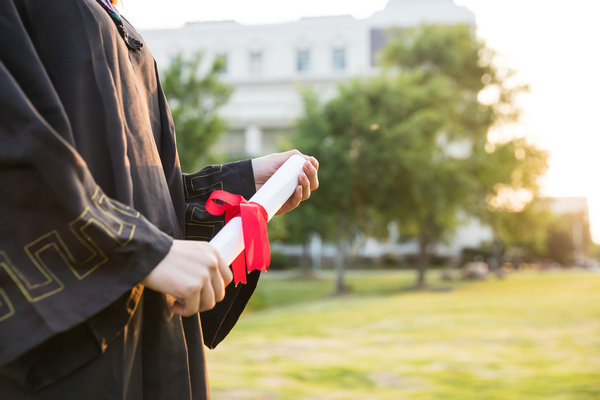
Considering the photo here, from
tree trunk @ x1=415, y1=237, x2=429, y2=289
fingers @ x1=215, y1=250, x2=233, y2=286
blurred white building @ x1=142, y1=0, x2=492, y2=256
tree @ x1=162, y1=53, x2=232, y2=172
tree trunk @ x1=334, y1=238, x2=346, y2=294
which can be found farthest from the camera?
blurred white building @ x1=142, y1=0, x2=492, y2=256

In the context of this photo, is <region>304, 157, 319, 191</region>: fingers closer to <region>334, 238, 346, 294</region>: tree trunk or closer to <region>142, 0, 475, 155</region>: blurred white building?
<region>334, 238, 346, 294</region>: tree trunk

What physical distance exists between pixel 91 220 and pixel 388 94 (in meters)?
17.3

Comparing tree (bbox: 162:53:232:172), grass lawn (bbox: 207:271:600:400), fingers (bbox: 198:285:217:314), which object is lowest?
grass lawn (bbox: 207:271:600:400)

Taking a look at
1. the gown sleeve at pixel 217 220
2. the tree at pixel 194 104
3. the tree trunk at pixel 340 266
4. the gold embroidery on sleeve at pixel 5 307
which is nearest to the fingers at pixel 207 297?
the gold embroidery on sleeve at pixel 5 307


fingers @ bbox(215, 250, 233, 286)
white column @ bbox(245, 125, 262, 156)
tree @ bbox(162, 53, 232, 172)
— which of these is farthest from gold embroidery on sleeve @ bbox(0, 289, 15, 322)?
white column @ bbox(245, 125, 262, 156)

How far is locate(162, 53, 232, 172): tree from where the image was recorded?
517 inches

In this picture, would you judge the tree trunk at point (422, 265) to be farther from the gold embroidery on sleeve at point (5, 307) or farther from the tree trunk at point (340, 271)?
the gold embroidery on sleeve at point (5, 307)

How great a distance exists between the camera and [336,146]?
54.5 ft

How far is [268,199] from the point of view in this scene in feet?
3.94

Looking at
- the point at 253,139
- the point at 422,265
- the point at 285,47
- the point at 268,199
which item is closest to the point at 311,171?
the point at 268,199

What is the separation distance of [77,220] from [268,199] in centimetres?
44

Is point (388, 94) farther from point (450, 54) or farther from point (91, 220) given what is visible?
point (91, 220)

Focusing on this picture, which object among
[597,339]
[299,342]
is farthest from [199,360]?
[597,339]

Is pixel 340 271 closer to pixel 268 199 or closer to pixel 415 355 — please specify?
pixel 415 355
